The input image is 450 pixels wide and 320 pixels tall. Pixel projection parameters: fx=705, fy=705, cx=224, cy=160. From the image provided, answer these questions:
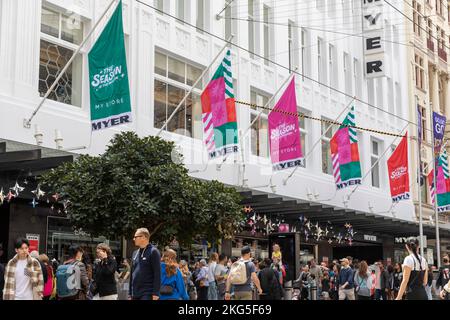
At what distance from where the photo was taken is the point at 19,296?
9.85 meters

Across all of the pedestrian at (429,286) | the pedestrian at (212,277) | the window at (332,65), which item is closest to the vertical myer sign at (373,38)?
the window at (332,65)

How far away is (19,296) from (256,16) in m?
21.6

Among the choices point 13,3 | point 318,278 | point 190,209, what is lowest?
point 318,278

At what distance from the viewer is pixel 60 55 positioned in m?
20.4

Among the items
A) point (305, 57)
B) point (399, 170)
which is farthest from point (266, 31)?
point (399, 170)

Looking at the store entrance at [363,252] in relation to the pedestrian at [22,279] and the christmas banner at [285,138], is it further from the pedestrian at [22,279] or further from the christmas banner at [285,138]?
the pedestrian at [22,279]

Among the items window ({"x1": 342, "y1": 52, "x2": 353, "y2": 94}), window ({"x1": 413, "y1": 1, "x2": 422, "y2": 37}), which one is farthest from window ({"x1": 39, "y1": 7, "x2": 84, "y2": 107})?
window ({"x1": 413, "y1": 1, "x2": 422, "y2": 37})

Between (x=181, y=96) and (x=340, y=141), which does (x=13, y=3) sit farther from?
(x=340, y=141)

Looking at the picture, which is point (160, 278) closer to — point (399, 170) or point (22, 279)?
point (22, 279)

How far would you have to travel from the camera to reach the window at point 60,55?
65.0 ft

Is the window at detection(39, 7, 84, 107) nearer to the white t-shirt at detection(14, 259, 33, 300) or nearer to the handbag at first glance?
the white t-shirt at detection(14, 259, 33, 300)
